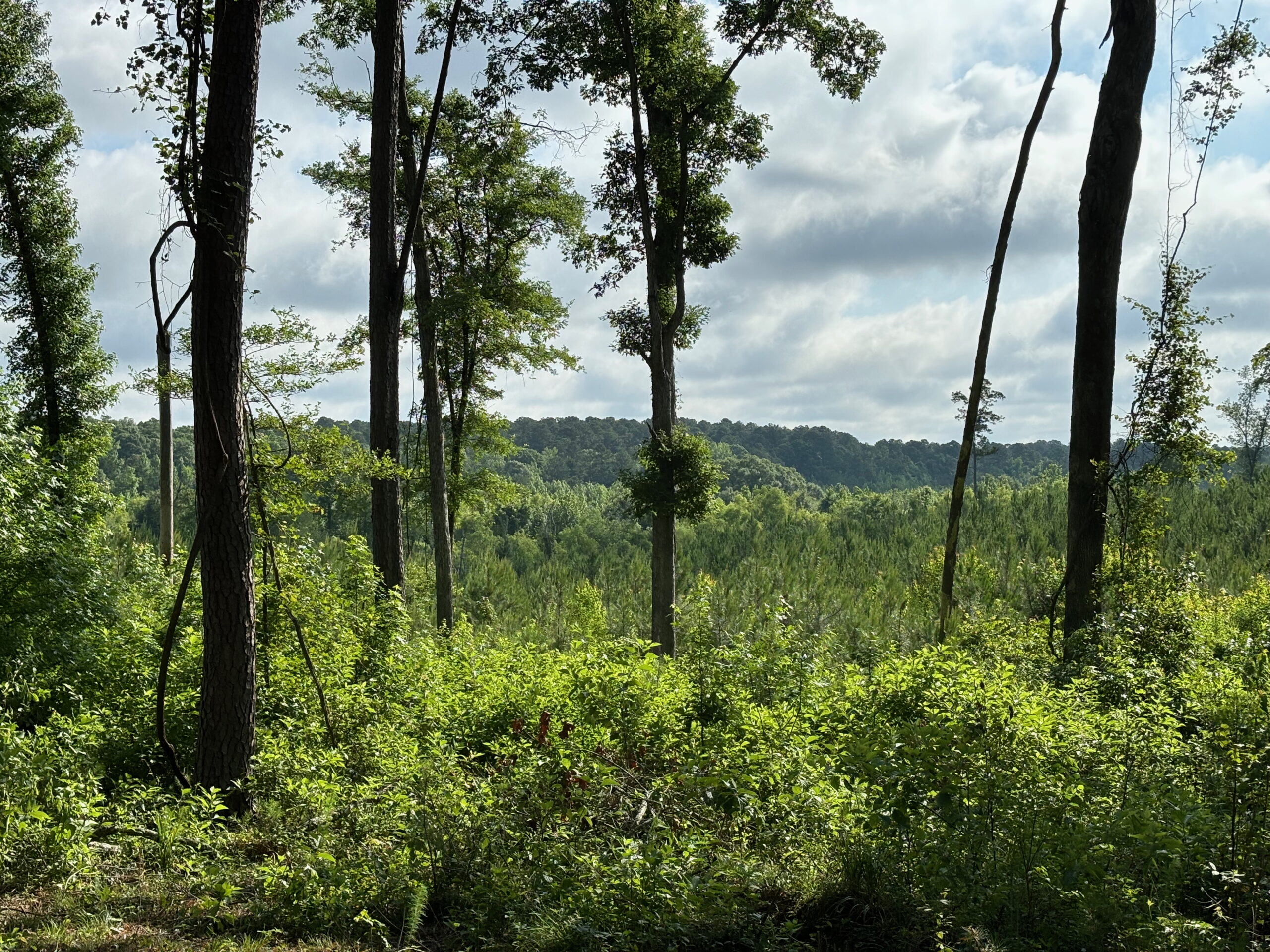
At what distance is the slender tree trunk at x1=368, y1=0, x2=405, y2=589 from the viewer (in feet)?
30.9

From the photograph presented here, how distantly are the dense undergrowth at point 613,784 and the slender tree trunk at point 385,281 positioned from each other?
155cm

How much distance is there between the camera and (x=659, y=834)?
464cm

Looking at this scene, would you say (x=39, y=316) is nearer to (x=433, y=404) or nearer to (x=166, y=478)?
(x=166, y=478)

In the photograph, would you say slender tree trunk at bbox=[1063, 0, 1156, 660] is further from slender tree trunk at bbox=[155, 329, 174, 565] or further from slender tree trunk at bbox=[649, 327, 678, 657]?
slender tree trunk at bbox=[155, 329, 174, 565]

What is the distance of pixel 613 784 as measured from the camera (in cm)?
486

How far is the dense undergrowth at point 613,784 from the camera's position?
363cm

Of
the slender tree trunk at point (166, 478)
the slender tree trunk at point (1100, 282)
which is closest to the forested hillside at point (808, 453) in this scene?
the slender tree trunk at point (166, 478)

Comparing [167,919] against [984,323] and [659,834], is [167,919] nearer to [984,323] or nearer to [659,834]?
[659,834]

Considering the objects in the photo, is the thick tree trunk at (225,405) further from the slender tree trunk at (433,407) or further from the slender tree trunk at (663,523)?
the slender tree trunk at (433,407)

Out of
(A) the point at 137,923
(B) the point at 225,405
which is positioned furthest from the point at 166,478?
(A) the point at 137,923

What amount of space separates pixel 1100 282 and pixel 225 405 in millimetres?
8753

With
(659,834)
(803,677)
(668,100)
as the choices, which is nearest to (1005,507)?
(668,100)

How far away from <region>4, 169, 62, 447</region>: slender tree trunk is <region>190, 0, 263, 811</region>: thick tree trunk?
529 inches

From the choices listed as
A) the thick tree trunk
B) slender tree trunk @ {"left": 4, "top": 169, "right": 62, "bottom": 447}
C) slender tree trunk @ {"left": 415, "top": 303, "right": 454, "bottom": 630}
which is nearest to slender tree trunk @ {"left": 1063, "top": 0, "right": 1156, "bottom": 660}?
the thick tree trunk
